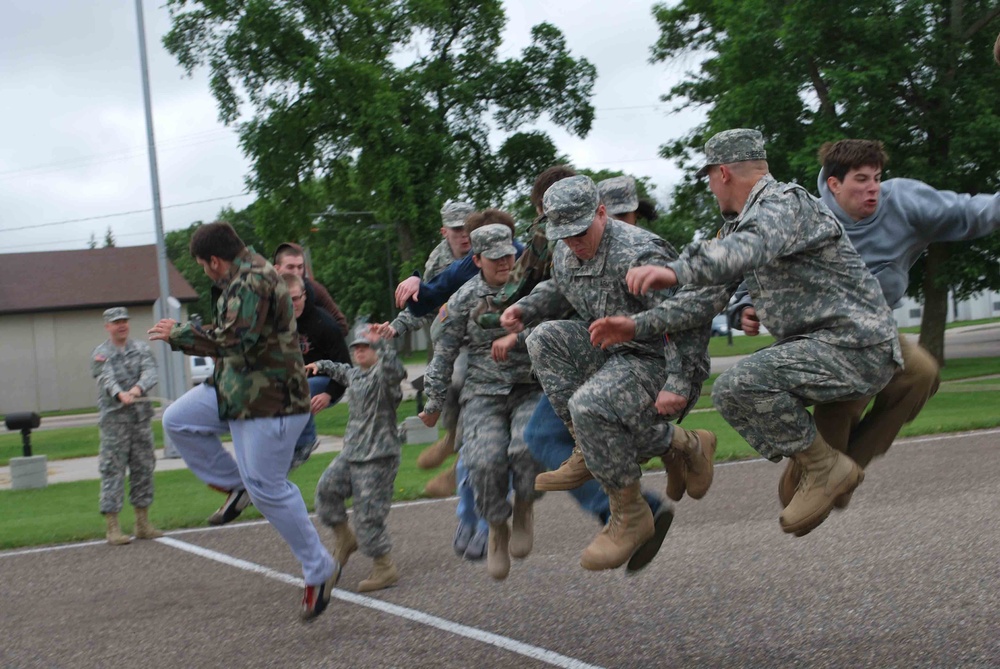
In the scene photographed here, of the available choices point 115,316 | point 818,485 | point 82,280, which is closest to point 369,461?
point 818,485

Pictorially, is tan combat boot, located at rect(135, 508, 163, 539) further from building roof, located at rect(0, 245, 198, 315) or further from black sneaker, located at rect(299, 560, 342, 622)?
building roof, located at rect(0, 245, 198, 315)

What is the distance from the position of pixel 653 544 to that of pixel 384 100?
27537 mm

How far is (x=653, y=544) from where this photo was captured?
6410mm

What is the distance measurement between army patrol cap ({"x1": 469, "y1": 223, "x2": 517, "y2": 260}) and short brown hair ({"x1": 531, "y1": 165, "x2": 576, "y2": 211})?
0.26 meters

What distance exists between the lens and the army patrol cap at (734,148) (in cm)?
569

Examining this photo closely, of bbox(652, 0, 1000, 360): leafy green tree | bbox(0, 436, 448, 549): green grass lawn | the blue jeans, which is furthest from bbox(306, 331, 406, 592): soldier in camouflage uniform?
bbox(652, 0, 1000, 360): leafy green tree

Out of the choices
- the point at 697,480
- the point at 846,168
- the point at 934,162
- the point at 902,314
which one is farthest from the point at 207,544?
the point at 902,314

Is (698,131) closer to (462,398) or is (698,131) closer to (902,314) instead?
(462,398)

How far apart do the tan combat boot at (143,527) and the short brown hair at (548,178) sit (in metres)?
7.45

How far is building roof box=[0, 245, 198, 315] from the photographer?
5372 cm

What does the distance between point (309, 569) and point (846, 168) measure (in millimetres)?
3884

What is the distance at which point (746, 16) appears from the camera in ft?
99.5

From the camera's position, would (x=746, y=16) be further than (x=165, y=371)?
Yes

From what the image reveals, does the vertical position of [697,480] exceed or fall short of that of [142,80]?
it falls short
